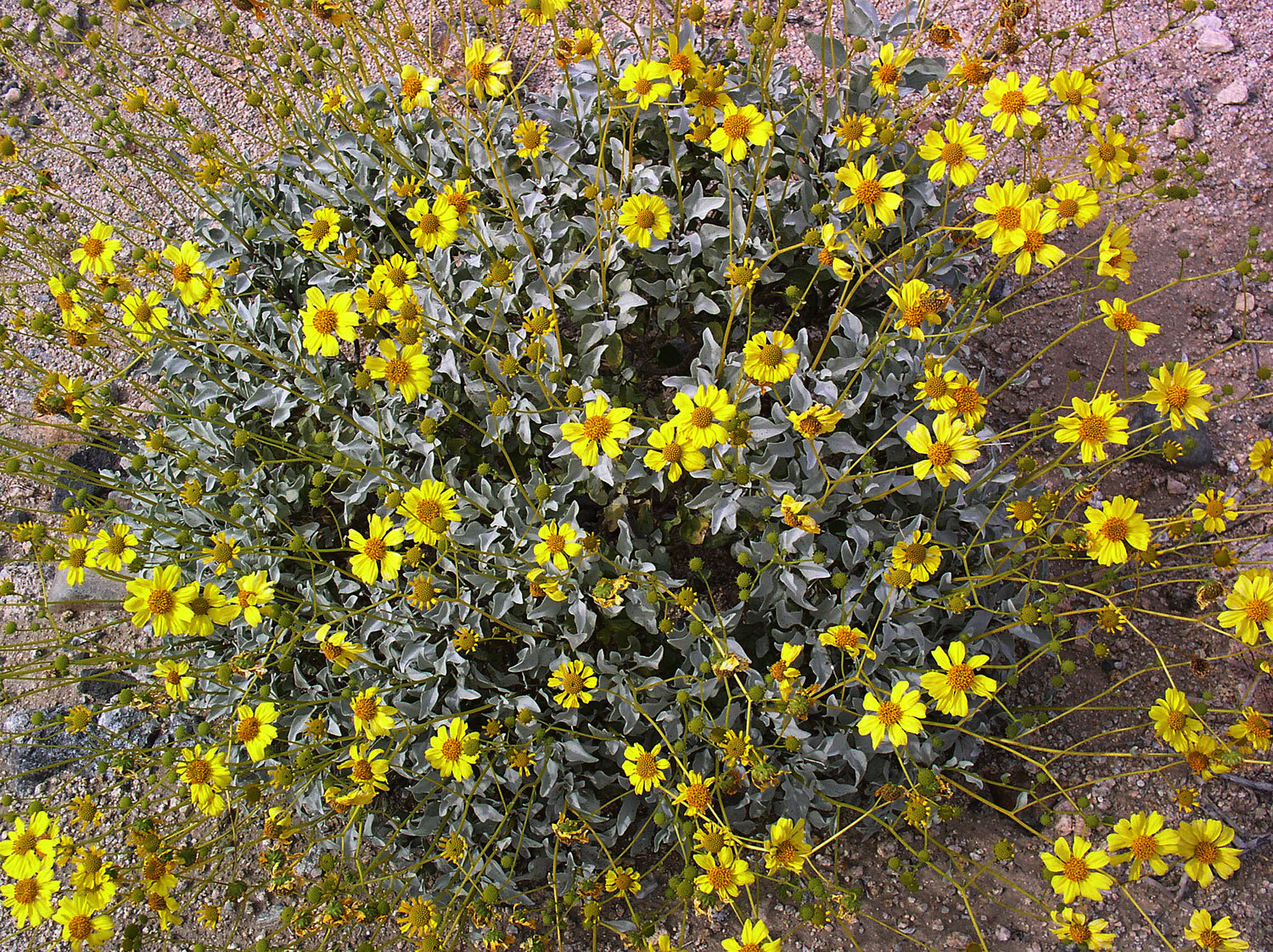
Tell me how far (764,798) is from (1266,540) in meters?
2.32

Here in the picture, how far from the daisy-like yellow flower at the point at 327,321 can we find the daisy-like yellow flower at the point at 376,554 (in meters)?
0.63

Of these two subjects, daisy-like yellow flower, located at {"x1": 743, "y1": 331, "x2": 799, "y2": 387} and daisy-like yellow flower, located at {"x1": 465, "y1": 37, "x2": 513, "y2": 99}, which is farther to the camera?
daisy-like yellow flower, located at {"x1": 465, "y1": 37, "x2": 513, "y2": 99}

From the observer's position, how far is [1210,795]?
304 cm

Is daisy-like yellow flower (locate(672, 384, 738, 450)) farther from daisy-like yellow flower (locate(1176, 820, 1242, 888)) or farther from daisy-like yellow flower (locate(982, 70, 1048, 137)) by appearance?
daisy-like yellow flower (locate(1176, 820, 1242, 888))

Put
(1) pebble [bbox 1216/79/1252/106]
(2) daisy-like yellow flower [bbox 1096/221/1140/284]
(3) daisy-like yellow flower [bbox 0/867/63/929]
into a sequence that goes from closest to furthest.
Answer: (3) daisy-like yellow flower [bbox 0/867/63/929]
(2) daisy-like yellow flower [bbox 1096/221/1140/284]
(1) pebble [bbox 1216/79/1252/106]

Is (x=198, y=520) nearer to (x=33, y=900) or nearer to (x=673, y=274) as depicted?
(x=33, y=900)

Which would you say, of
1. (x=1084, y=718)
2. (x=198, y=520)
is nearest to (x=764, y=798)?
(x=1084, y=718)

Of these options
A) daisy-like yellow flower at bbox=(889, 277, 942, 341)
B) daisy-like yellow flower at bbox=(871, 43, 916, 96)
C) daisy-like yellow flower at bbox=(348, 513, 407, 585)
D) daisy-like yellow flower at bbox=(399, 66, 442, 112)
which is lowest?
daisy-like yellow flower at bbox=(348, 513, 407, 585)

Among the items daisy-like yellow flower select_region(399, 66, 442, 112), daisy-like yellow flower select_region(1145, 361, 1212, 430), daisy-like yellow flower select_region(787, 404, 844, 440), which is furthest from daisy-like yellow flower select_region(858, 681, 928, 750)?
daisy-like yellow flower select_region(399, 66, 442, 112)

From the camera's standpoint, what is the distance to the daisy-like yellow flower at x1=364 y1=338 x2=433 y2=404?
2646 mm

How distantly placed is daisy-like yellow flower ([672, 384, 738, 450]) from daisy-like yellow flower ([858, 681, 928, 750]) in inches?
35.7

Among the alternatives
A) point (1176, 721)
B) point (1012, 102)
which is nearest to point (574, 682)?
point (1176, 721)

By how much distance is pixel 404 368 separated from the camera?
2.68 meters

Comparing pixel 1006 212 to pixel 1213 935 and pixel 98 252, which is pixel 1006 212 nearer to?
pixel 1213 935
